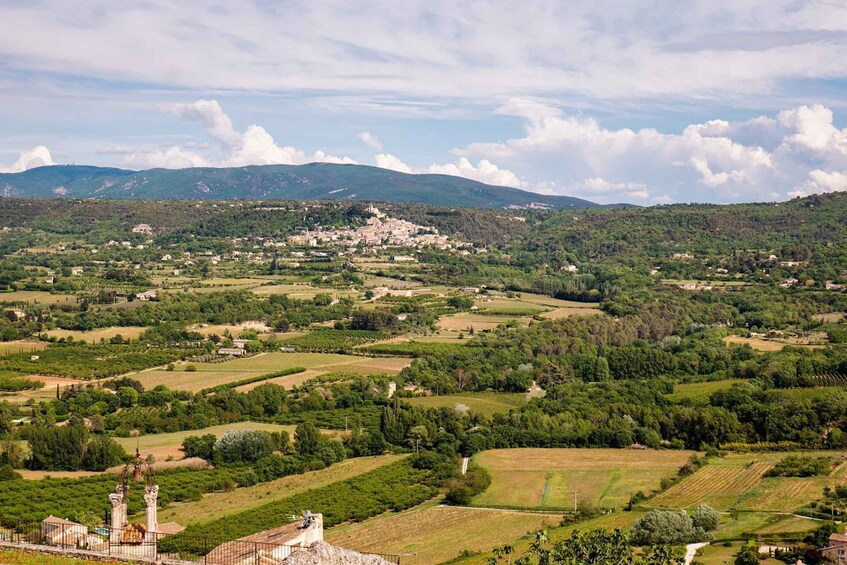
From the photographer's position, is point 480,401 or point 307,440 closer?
point 307,440

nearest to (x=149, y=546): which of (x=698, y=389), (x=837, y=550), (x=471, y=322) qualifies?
(x=837, y=550)

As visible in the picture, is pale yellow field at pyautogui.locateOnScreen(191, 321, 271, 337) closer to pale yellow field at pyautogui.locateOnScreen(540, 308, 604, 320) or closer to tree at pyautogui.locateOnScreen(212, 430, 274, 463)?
pale yellow field at pyautogui.locateOnScreen(540, 308, 604, 320)

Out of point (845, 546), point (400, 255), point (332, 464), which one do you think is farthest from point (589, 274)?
point (845, 546)

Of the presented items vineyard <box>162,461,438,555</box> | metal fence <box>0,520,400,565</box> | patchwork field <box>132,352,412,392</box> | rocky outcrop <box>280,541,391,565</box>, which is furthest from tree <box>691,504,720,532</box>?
patchwork field <box>132,352,412,392</box>

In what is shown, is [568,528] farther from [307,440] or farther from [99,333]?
[99,333]

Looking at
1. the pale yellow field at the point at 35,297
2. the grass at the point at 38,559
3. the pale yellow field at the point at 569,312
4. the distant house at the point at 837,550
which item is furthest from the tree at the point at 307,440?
the pale yellow field at the point at 35,297

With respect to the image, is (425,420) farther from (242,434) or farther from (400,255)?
(400,255)
